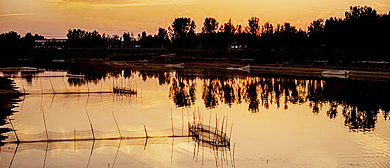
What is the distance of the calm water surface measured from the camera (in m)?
19.3

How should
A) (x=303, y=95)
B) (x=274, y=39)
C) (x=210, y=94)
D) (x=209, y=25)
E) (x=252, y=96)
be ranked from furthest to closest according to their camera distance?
1. (x=209, y=25)
2. (x=274, y=39)
3. (x=210, y=94)
4. (x=303, y=95)
5. (x=252, y=96)

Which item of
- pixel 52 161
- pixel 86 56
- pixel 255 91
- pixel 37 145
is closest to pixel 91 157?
pixel 52 161

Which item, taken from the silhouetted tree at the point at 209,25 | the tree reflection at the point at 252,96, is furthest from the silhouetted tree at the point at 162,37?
the tree reflection at the point at 252,96

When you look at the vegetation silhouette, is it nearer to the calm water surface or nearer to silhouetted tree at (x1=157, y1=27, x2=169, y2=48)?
silhouetted tree at (x1=157, y1=27, x2=169, y2=48)

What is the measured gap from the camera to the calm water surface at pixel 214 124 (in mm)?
19344

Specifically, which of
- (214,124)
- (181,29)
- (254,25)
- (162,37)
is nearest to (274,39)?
(254,25)

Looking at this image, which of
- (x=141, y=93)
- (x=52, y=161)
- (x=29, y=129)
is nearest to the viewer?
(x=52, y=161)

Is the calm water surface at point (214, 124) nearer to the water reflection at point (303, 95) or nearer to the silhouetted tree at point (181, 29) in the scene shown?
the water reflection at point (303, 95)

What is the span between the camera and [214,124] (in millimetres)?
27281

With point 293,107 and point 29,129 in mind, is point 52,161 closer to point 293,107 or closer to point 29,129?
point 29,129

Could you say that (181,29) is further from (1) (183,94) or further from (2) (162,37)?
(1) (183,94)

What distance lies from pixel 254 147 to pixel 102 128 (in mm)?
9798

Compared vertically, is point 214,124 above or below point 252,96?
below

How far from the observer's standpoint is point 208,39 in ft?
413
